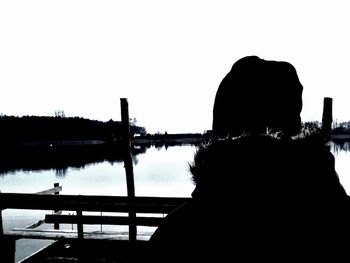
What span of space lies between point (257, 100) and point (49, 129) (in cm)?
13051

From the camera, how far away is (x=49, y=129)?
401ft

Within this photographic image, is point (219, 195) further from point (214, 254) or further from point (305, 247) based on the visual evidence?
point (305, 247)

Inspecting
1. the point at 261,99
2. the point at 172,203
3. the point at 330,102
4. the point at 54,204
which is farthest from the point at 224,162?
the point at 330,102

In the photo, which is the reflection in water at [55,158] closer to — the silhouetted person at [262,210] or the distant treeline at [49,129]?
the distant treeline at [49,129]

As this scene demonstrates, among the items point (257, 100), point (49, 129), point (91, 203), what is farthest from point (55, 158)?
point (257, 100)

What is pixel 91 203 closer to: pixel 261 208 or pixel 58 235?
pixel 58 235

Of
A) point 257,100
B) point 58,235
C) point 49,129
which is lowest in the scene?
point 58,235

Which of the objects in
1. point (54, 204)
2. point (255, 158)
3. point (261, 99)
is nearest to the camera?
point (255, 158)

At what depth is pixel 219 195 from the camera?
1.21 meters

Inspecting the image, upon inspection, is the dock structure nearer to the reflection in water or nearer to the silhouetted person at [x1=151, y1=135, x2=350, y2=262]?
the silhouetted person at [x1=151, y1=135, x2=350, y2=262]

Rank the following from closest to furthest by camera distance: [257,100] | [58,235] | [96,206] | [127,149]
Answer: [257,100], [96,206], [58,235], [127,149]

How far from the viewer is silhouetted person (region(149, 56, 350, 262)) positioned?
3.70 feet

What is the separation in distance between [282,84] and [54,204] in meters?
4.18

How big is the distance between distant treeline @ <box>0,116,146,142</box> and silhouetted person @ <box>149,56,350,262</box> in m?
111
